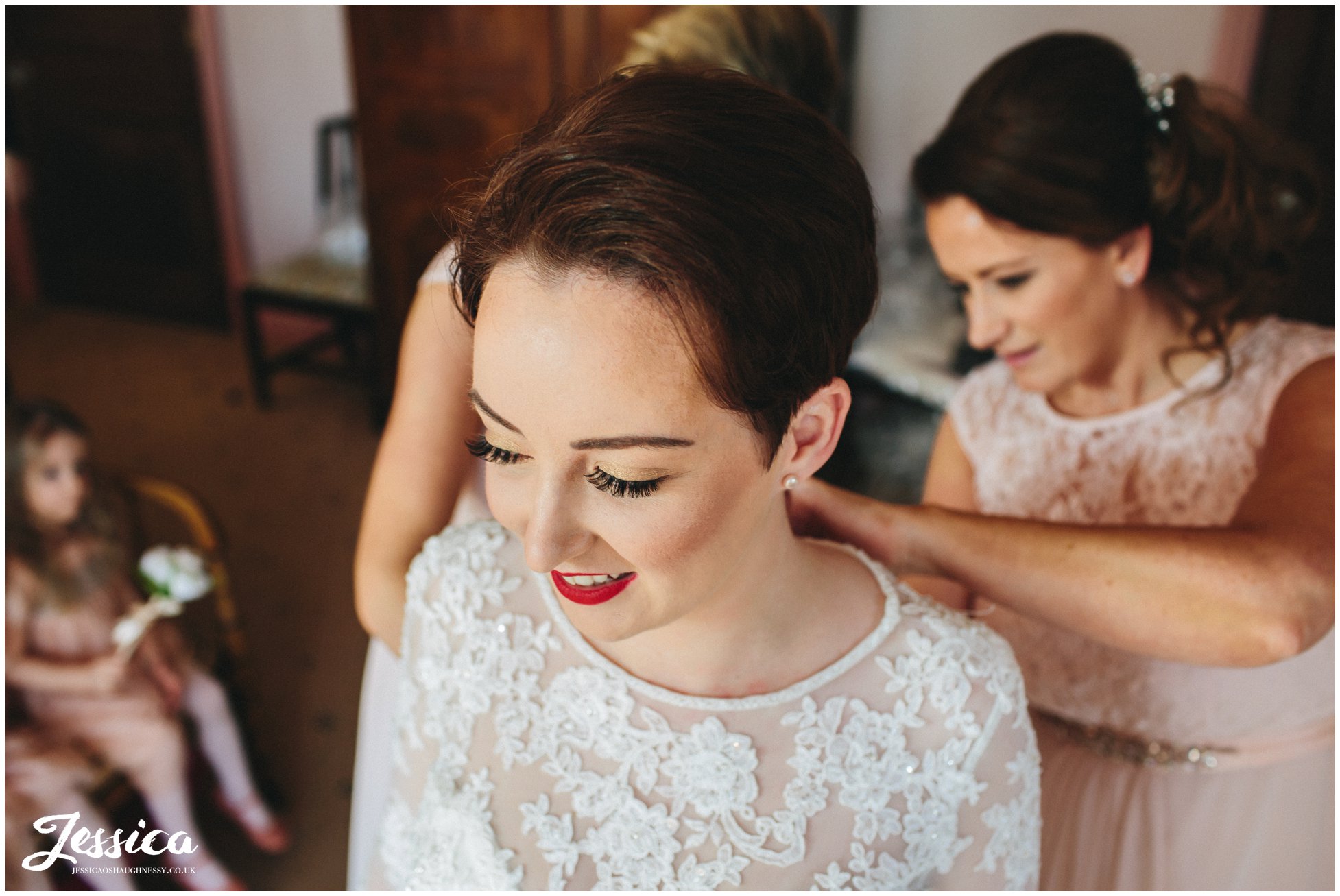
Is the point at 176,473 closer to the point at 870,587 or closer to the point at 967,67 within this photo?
the point at 967,67

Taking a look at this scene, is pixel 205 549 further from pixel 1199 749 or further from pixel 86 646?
pixel 1199 749

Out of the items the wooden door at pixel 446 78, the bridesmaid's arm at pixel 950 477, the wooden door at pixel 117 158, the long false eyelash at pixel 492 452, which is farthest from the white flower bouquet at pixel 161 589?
the wooden door at pixel 117 158

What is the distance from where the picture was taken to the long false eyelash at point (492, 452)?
0.93 m

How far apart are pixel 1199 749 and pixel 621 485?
1.16m

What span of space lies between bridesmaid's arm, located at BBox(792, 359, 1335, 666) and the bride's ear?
290 millimetres

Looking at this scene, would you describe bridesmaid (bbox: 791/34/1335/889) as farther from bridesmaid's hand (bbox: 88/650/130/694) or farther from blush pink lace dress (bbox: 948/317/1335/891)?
bridesmaid's hand (bbox: 88/650/130/694)

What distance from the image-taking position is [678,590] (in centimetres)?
96

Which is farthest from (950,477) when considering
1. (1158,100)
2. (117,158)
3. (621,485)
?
(117,158)

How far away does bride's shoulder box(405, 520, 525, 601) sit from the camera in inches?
47.5

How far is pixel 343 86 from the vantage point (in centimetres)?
517

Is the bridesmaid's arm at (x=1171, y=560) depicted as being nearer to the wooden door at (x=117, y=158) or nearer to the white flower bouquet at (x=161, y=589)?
the white flower bouquet at (x=161, y=589)

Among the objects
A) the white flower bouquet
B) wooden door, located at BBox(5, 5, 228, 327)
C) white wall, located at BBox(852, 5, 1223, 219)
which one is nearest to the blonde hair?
white wall, located at BBox(852, 5, 1223, 219)

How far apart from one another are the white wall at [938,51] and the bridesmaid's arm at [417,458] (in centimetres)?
170

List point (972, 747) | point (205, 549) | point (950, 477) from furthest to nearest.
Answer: point (205, 549), point (950, 477), point (972, 747)
